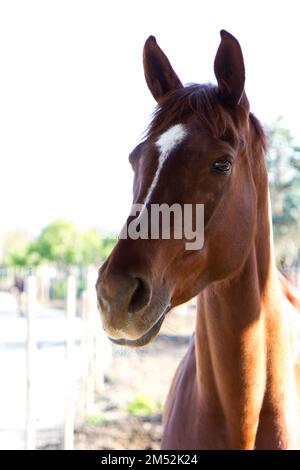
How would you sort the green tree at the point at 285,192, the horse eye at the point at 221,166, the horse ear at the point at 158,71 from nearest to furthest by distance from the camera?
the horse eye at the point at 221,166
the horse ear at the point at 158,71
the green tree at the point at 285,192

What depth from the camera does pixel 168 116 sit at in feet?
7.71

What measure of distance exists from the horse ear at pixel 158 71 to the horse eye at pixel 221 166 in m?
0.56

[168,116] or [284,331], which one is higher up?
[168,116]

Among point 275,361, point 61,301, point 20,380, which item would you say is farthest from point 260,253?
point 61,301

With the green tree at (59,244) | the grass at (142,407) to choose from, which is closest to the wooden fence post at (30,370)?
the grass at (142,407)

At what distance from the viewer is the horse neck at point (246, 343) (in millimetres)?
2490

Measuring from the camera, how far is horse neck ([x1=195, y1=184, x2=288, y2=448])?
2490 millimetres

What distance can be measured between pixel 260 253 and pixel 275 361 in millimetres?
519

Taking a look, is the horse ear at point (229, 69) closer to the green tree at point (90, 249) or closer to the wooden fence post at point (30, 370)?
the wooden fence post at point (30, 370)

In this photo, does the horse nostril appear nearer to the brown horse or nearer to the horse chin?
the brown horse

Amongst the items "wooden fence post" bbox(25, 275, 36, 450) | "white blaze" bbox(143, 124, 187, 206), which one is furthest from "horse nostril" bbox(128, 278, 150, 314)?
"wooden fence post" bbox(25, 275, 36, 450)
